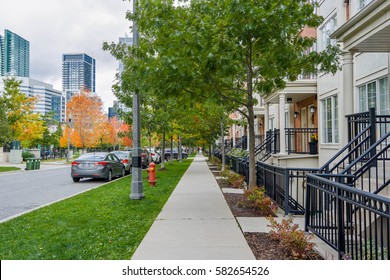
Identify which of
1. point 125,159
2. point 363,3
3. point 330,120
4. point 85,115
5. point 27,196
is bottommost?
point 27,196

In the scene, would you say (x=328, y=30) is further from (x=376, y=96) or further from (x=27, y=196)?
(x=27, y=196)

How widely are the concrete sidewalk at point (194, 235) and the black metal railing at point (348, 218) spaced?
1.21 metres

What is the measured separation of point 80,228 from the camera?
276 inches

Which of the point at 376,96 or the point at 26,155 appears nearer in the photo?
the point at 376,96

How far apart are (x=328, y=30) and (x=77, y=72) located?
8744 centimetres

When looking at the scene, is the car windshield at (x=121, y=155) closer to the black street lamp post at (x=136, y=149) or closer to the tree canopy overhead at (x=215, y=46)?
the black street lamp post at (x=136, y=149)

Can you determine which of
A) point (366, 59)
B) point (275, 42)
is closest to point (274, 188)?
point (275, 42)

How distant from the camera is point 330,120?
1429cm

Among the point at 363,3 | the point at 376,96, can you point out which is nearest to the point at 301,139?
the point at 376,96

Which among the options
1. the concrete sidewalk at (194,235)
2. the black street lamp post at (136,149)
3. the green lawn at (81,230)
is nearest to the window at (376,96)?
the concrete sidewalk at (194,235)

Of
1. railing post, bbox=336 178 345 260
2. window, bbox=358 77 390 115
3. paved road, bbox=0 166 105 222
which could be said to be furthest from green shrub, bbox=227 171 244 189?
railing post, bbox=336 178 345 260

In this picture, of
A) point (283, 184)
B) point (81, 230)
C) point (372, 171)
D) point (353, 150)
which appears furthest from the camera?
point (283, 184)

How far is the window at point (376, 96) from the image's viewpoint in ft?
33.0
